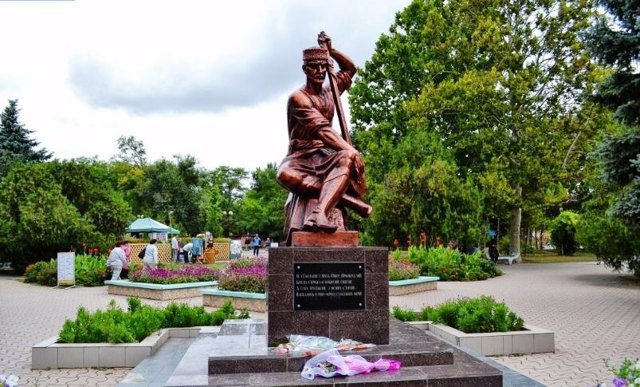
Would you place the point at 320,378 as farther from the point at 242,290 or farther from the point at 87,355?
the point at 242,290

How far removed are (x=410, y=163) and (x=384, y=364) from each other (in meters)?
23.7

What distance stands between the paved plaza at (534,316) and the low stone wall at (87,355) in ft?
0.55

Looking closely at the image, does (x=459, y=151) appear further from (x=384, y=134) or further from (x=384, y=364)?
(x=384, y=364)

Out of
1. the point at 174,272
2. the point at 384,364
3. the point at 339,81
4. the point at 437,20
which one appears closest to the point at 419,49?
the point at 437,20

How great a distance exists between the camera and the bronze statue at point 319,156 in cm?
773

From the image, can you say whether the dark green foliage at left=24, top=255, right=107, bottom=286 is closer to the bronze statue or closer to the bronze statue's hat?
the bronze statue

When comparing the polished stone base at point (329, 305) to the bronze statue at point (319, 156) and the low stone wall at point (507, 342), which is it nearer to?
the bronze statue at point (319, 156)

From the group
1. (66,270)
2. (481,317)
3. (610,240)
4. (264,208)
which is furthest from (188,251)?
(264,208)

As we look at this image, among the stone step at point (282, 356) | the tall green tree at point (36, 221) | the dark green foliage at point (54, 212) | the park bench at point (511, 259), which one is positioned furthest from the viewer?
the park bench at point (511, 259)

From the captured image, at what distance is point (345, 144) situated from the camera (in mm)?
7898

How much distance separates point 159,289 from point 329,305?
11.4 metres

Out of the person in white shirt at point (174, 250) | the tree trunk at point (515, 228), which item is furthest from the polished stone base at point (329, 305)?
the person in white shirt at point (174, 250)

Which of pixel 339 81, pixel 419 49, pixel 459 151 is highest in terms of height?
pixel 419 49

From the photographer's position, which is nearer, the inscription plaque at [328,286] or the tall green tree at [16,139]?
the inscription plaque at [328,286]
